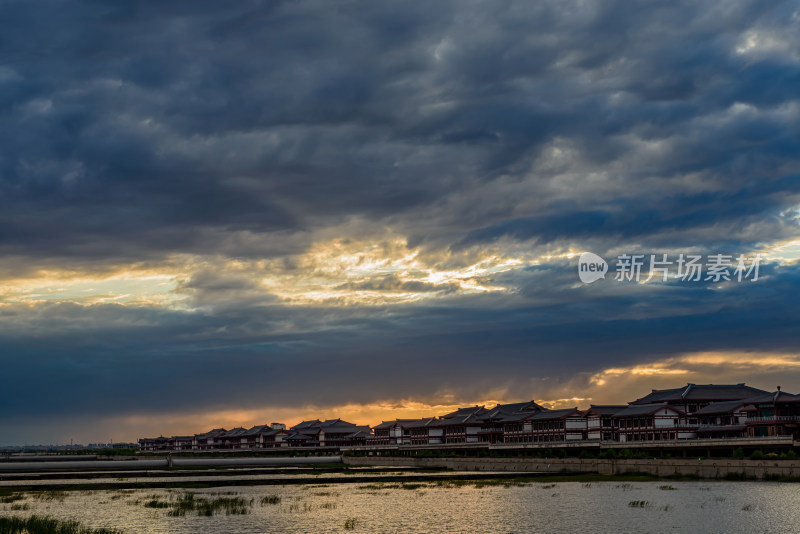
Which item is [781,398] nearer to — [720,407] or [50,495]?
[720,407]

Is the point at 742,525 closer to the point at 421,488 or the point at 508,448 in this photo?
the point at 421,488

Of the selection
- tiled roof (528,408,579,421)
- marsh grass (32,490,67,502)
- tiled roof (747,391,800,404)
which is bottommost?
marsh grass (32,490,67,502)

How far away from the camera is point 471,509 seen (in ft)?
197

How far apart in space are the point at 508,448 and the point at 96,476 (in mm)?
87229

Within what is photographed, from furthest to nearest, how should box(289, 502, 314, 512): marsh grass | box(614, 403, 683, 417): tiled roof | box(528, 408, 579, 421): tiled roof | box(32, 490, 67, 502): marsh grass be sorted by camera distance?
box(528, 408, 579, 421): tiled roof
box(614, 403, 683, 417): tiled roof
box(32, 490, 67, 502): marsh grass
box(289, 502, 314, 512): marsh grass

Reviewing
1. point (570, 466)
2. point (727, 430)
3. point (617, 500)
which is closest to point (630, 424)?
point (727, 430)

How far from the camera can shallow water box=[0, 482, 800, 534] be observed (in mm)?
48844

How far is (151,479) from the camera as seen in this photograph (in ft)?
328

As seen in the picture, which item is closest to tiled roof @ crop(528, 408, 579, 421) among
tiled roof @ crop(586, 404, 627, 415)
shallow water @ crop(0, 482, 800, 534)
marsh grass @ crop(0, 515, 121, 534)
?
tiled roof @ crop(586, 404, 627, 415)

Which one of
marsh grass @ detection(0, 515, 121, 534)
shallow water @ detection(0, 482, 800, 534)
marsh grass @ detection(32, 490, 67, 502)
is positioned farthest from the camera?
marsh grass @ detection(32, 490, 67, 502)

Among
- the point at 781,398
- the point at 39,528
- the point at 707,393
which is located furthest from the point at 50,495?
the point at 707,393

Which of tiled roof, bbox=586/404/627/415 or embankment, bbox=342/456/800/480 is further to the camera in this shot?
tiled roof, bbox=586/404/627/415

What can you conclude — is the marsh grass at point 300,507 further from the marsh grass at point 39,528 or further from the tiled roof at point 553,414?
the tiled roof at point 553,414

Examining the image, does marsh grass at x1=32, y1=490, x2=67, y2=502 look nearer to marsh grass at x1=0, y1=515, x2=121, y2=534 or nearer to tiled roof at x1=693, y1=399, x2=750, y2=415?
marsh grass at x1=0, y1=515, x2=121, y2=534
